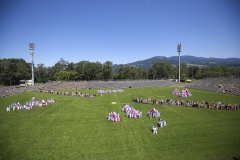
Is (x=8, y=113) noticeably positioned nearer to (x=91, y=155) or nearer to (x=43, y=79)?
(x=91, y=155)

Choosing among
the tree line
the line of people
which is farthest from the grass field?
the tree line

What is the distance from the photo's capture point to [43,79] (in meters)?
86.1

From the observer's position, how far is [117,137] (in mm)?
14352

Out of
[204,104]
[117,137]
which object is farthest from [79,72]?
[117,137]

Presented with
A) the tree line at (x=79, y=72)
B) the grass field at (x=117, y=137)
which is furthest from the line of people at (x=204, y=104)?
the tree line at (x=79, y=72)

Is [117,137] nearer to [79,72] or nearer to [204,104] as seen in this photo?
[204,104]

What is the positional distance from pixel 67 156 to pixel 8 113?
1589 centimetres

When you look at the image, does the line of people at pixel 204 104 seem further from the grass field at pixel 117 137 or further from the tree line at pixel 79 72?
the tree line at pixel 79 72

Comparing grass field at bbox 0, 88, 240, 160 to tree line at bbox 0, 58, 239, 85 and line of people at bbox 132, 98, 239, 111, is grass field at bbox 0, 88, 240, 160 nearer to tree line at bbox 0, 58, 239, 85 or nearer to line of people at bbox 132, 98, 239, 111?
line of people at bbox 132, 98, 239, 111

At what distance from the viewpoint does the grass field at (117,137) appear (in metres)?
11.6

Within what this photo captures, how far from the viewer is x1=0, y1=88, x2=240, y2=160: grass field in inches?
457

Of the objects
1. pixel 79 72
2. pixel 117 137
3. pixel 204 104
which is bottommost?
pixel 117 137

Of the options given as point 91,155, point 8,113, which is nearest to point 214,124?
point 91,155

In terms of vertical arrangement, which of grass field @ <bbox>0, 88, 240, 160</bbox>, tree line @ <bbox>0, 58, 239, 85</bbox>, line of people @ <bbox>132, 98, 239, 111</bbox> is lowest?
grass field @ <bbox>0, 88, 240, 160</bbox>
